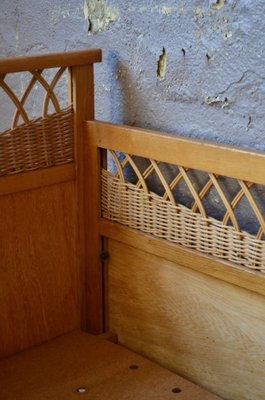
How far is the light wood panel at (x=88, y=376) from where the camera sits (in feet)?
5.33

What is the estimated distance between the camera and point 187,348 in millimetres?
Result: 1734

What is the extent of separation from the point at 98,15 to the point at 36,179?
1.51ft

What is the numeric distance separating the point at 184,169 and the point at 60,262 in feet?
1.46

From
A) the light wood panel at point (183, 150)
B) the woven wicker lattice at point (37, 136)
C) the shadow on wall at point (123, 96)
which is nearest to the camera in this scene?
the light wood panel at point (183, 150)

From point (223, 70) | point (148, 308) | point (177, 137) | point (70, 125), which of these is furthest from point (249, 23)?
point (148, 308)

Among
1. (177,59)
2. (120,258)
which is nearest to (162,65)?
(177,59)

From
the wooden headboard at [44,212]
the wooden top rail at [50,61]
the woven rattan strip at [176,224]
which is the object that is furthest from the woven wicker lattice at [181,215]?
the wooden top rail at [50,61]

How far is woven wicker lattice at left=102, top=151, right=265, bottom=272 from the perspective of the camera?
154 centimetres

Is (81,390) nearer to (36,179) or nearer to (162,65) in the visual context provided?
(36,179)

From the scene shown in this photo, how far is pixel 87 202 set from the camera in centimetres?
189

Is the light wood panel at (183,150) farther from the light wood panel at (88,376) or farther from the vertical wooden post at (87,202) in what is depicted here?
the light wood panel at (88,376)

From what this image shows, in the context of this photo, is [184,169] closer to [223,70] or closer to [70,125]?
[223,70]

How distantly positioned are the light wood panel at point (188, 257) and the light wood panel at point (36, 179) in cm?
15

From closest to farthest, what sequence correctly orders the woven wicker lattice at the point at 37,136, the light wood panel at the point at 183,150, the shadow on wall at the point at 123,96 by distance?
the light wood panel at the point at 183,150
the woven wicker lattice at the point at 37,136
the shadow on wall at the point at 123,96
